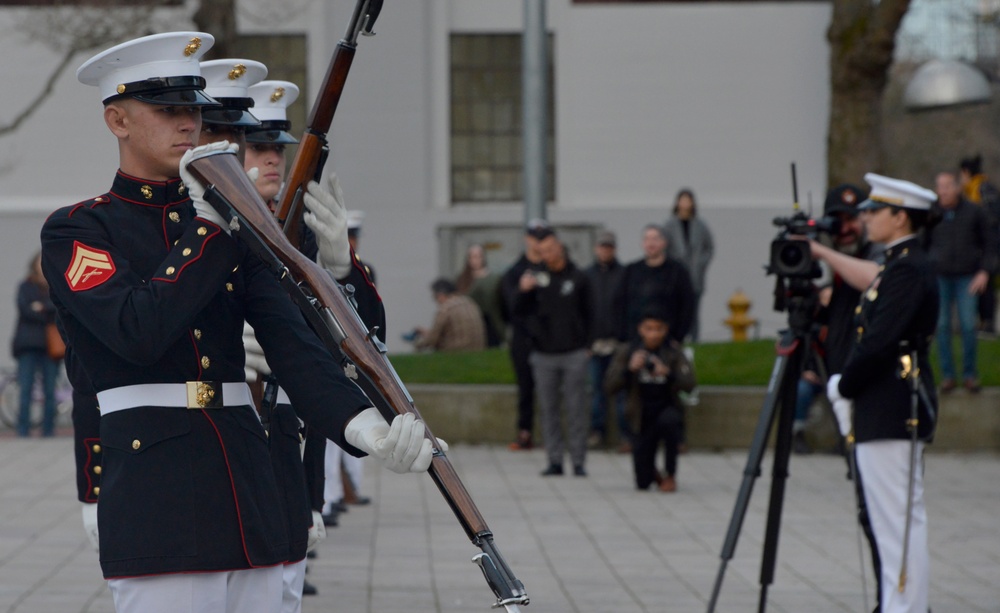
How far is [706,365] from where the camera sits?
14023 millimetres

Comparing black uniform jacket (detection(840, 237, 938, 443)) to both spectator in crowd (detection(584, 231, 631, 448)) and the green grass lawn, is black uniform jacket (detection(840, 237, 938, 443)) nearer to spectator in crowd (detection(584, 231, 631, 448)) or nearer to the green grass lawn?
spectator in crowd (detection(584, 231, 631, 448))

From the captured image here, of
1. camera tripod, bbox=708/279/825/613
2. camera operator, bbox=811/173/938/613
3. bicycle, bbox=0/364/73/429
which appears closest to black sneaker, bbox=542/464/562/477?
camera tripod, bbox=708/279/825/613

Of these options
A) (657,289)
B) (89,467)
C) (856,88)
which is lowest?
(657,289)

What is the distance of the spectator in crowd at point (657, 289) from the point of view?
1145 centimetres

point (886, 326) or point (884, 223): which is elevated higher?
point (884, 223)

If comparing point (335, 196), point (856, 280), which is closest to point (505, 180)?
point (856, 280)

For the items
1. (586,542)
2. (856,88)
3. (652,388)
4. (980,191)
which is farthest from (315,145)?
(980,191)

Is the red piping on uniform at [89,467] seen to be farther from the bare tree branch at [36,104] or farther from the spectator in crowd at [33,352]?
the bare tree branch at [36,104]

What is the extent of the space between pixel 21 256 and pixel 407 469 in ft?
59.5

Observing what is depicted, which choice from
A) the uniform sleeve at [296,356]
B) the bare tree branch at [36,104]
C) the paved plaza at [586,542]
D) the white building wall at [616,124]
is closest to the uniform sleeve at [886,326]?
the paved plaza at [586,542]

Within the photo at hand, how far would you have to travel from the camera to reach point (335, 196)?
3844mm

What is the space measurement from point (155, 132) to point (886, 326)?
3621 millimetres

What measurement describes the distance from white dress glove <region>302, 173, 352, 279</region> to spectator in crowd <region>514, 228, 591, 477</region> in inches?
302

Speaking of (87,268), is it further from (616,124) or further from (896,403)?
(616,124)
